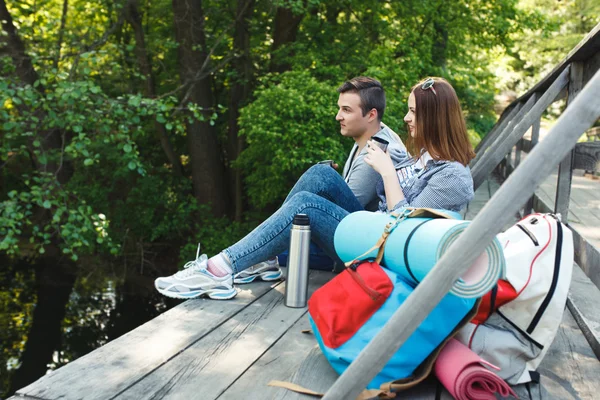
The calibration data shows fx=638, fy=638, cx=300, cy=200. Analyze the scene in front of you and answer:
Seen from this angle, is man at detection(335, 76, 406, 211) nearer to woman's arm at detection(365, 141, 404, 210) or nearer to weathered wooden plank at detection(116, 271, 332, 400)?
woman's arm at detection(365, 141, 404, 210)

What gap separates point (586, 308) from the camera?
308cm

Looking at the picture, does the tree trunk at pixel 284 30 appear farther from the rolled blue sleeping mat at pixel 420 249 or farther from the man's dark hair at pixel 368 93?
the rolled blue sleeping mat at pixel 420 249

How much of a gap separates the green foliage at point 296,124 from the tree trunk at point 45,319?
458 centimetres

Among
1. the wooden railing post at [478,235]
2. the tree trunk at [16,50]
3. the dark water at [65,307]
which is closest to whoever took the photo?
the wooden railing post at [478,235]

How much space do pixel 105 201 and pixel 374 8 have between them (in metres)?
5.46

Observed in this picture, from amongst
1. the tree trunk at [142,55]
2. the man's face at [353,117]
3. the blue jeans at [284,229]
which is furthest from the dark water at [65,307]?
the man's face at [353,117]

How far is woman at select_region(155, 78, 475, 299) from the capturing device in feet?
9.49

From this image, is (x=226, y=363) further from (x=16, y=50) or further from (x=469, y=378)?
(x=16, y=50)

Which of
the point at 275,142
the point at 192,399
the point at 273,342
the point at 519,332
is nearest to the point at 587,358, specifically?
the point at 519,332

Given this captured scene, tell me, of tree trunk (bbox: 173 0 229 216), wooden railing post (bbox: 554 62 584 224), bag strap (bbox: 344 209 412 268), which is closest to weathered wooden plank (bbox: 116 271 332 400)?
bag strap (bbox: 344 209 412 268)

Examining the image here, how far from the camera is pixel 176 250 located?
11.8 meters

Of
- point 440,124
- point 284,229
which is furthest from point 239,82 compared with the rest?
point 440,124

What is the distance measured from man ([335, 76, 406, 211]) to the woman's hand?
1.35 ft

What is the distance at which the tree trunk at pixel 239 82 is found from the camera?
10219 mm
